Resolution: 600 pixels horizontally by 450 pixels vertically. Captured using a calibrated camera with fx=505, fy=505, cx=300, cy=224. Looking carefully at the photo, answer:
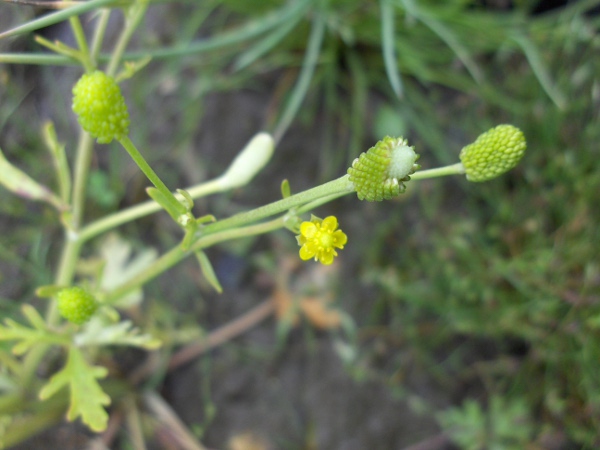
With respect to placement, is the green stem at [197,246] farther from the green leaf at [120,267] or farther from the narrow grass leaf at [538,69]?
the narrow grass leaf at [538,69]

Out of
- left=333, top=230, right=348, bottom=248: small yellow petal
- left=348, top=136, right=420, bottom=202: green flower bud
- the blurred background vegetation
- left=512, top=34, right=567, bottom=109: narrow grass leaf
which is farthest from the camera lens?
the blurred background vegetation

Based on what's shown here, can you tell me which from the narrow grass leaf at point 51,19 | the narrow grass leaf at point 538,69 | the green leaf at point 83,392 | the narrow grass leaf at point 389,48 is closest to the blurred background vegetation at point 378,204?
the narrow grass leaf at point 538,69

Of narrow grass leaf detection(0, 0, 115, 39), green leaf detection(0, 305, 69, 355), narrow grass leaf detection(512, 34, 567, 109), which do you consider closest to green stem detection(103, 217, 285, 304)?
green leaf detection(0, 305, 69, 355)

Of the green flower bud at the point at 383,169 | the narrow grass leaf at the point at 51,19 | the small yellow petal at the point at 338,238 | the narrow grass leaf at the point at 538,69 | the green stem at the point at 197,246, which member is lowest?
the green flower bud at the point at 383,169

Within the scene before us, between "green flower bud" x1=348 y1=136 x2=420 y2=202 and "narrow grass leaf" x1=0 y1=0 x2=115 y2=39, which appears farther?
"narrow grass leaf" x1=0 y1=0 x2=115 y2=39

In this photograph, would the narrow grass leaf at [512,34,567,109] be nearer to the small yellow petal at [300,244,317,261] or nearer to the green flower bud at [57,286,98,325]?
the small yellow petal at [300,244,317,261]

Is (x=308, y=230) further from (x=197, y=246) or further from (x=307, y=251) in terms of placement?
(x=197, y=246)

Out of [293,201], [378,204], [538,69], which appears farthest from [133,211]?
[538,69]
